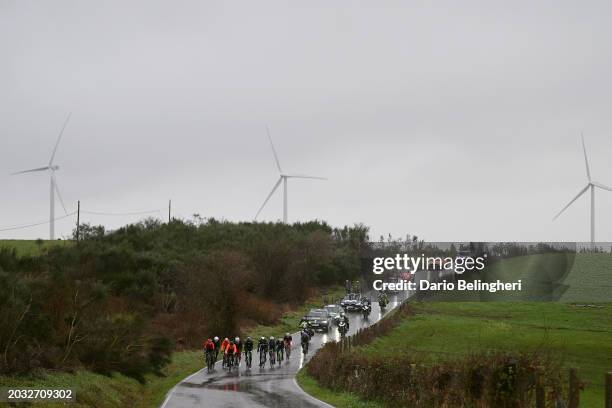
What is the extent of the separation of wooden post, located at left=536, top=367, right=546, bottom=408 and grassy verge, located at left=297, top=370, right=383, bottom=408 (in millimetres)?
7518

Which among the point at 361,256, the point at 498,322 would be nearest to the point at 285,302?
the point at 498,322

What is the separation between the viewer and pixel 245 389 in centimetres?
3006

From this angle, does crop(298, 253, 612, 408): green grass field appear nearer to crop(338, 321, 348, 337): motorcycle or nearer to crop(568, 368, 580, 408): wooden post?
crop(338, 321, 348, 337): motorcycle

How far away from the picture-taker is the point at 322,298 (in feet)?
321

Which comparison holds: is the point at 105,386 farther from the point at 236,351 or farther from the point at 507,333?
the point at 507,333

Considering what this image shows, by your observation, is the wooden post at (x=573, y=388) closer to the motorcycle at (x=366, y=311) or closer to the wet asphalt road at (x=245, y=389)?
the wet asphalt road at (x=245, y=389)

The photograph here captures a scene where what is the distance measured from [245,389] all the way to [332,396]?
11.3ft

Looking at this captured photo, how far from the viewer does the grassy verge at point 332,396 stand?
2558 centimetres

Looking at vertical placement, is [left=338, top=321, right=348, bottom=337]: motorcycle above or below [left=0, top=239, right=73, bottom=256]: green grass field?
below

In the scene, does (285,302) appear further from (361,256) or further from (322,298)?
(361,256)

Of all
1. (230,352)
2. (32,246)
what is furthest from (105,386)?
(32,246)

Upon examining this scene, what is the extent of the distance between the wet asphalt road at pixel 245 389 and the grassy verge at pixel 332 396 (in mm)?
402

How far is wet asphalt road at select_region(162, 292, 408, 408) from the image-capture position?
25.8 meters

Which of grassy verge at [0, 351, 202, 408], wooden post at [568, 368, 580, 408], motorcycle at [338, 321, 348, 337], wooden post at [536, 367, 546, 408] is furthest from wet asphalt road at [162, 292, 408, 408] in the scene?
motorcycle at [338, 321, 348, 337]
